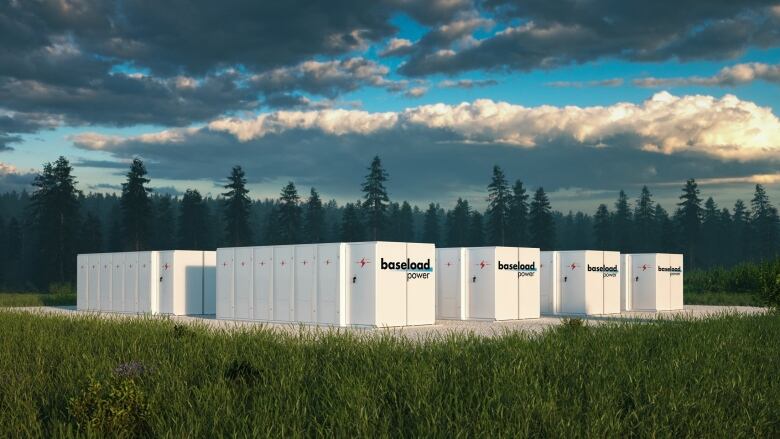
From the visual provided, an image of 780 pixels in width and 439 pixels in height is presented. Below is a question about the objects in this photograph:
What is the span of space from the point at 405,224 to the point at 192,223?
49488 millimetres

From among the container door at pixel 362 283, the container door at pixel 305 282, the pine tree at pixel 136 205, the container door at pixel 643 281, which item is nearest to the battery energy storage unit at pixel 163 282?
the container door at pixel 305 282

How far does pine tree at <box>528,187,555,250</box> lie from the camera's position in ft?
325

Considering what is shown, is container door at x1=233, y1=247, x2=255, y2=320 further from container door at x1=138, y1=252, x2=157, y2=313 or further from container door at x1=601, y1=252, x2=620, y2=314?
container door at x1=601, y1=252, x2=620, y2=314

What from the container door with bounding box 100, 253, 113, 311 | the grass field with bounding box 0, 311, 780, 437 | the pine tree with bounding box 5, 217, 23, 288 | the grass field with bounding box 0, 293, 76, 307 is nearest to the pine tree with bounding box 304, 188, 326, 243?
the pine tree with bounding box 5, 217, 23, 288

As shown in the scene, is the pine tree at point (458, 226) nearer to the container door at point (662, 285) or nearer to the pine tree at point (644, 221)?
the pine tree at point (644, 221)

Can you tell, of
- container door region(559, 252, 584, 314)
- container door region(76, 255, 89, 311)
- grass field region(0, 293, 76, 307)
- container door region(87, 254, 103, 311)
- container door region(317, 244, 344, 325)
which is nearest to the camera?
container door region(317, 244, 344, 325)

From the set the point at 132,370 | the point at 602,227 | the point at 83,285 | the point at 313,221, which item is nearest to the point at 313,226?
the point at 313,221

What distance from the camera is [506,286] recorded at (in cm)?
2809

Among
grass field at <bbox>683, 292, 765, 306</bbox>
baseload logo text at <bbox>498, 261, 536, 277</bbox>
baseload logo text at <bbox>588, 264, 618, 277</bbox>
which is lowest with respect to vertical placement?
grass field at <bbox>683, 292, 765, 306</bbox>

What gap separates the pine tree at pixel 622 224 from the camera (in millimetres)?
117500

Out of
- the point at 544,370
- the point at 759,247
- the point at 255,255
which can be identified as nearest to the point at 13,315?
the point at 255,255

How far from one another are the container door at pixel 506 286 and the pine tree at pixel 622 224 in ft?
305

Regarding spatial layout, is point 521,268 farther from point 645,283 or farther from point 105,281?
point 105,281

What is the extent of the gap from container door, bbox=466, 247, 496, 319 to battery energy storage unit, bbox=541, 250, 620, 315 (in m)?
5.78
